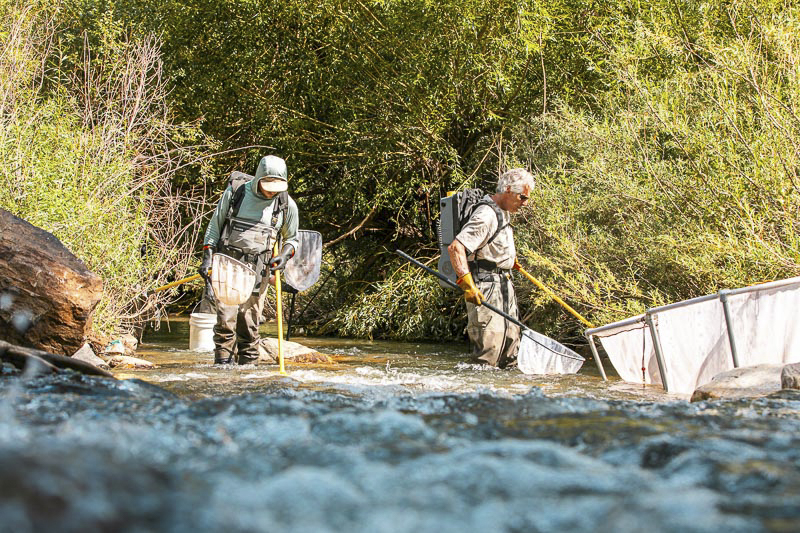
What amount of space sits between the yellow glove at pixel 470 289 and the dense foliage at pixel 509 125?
2.05m

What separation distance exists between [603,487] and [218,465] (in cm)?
131

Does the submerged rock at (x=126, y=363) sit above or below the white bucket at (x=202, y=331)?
below

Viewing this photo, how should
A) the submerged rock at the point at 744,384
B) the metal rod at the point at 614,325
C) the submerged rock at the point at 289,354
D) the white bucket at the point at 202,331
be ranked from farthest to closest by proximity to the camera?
1. the white bucket at the point at 202,331
2. the submerged rock at the point at 289,354
3. the metal rod at the point at 614,325
4. the submerged rock at the point at 744,384

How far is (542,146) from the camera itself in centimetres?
1215

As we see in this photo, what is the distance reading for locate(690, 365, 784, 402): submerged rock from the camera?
18.2 ft

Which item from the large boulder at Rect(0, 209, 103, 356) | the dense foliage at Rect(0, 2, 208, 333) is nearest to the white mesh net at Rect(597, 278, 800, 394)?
the large boulder at Rect(0, 209, 103, 356)

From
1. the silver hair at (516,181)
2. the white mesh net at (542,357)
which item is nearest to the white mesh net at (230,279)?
the silver hair at (516,181)

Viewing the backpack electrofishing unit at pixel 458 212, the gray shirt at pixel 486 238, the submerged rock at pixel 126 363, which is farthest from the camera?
the submerged rock at pixel 126 363

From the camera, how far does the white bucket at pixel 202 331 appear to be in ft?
35.5

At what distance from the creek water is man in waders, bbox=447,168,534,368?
289 centimetres

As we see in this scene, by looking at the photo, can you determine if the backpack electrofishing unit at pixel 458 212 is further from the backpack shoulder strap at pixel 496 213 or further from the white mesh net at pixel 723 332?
the white mesh net at pixel 723 332

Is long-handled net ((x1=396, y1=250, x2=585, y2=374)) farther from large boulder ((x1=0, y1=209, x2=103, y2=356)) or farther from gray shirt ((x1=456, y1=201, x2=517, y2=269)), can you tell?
large boulder ((x1=0, y1=209, x2=103, y2=356))

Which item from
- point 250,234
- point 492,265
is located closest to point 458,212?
point 492,265

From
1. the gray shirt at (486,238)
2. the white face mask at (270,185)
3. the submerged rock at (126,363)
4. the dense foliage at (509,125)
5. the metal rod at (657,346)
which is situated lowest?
the submerged rock at (126,363)
